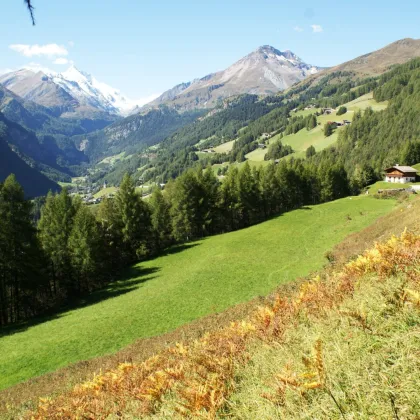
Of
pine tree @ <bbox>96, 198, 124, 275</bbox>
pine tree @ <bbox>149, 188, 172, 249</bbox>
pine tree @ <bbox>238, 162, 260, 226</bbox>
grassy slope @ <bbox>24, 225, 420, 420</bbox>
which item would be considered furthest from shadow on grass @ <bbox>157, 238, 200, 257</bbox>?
grassy slope @ <bbox>24, 225, 420, 420</bbox>

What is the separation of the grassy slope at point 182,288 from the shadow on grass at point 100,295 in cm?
27

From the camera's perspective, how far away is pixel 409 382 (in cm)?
376

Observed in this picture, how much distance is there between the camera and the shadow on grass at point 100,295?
117 ft

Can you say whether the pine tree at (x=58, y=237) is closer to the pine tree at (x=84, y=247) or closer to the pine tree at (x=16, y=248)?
the pine tree at (x=84, y=247)

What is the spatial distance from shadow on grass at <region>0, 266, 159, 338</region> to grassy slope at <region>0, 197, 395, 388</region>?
0.89 feet

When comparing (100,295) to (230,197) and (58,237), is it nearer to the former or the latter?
(58,237)

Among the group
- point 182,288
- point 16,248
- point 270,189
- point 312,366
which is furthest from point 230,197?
point 312,366

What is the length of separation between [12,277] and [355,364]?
4422cm

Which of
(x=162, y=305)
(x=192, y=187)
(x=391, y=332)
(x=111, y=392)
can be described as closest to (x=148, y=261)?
(x=192, y=187)

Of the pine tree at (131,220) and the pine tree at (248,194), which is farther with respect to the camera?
the pine tree at (248,194)

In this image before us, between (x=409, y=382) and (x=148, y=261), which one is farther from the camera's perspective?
(x=148, y=261)

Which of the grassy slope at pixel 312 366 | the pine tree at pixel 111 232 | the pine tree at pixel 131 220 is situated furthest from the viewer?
the pine tree at pixel 131 220

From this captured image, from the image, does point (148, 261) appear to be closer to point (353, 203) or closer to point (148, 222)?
point (148, 222)

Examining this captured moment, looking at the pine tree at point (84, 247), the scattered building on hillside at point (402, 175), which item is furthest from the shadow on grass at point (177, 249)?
the scattered building on hillside at point (402, 175)
